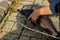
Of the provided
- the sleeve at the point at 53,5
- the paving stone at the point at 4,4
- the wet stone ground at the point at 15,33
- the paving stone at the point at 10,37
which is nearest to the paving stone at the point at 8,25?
the wet stone ground at the point at 15,33

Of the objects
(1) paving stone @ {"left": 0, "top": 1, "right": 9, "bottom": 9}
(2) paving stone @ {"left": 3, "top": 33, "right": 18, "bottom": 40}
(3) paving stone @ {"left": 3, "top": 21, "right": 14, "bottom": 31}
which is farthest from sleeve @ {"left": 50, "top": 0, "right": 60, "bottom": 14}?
(1) paving stone @ {"left": 0, "top": 1, "right": 9, "bottom": 9}

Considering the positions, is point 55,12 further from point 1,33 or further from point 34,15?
point 1,33

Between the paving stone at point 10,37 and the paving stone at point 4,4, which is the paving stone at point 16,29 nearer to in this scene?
the paving stone at point 10,37

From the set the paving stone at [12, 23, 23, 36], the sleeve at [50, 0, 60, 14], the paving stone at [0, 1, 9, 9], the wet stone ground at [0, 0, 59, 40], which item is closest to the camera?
the sleeve at [50, 0, 60, 14]

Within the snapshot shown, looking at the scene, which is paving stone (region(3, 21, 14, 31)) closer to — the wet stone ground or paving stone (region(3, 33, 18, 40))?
the wet stone ground

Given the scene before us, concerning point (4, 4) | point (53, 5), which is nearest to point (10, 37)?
point (4, 4)

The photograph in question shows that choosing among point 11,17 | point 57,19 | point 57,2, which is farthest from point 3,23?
point 57,2

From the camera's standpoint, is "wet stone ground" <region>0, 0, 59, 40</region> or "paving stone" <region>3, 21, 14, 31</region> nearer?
"wet stone ground" <region>0, 0, 59, 40</region>

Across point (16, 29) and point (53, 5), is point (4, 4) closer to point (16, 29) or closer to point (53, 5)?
point (16, 29)

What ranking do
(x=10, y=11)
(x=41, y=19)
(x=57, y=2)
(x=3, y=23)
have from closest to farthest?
(x=57, y=2) → (x=41, y=19) → (x=3, y=23) → (x=10, y=11)

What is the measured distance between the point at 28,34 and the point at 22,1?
1.41 meters

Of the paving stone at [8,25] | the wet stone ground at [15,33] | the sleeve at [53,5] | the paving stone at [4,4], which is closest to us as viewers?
the sleeve at [53,5]

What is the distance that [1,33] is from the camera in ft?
14.2

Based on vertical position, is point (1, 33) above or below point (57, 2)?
below
